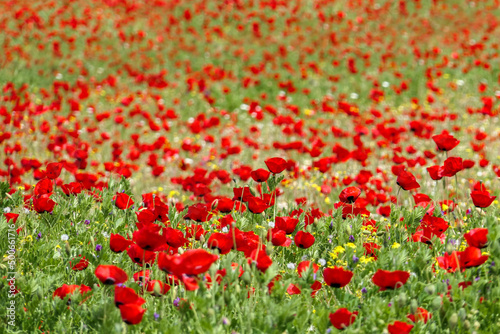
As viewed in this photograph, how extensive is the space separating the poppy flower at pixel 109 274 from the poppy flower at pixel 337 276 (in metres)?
0.81

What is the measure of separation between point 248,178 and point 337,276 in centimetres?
221

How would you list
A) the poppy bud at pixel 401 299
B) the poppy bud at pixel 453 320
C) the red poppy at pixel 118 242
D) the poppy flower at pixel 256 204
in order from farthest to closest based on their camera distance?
the poppy flower at pixel 256 204 → the red poppy at pixel 118 242 → the poppy bud at pixel 401 299 → the poppy bud at pixel 453 320

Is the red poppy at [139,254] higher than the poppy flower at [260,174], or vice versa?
the red poppy at [139,254]

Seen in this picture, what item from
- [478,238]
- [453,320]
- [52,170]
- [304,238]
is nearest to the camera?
[453,320]

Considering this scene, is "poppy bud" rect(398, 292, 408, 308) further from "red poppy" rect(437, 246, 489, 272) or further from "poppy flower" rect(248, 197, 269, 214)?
"poppy flower" rect(248, 197, 269, 214)

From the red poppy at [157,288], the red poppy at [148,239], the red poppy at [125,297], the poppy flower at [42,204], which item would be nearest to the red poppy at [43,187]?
the poppy flower at [42,204]

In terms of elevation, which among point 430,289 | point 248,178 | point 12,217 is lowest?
point 248,178

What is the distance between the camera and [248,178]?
4.22m

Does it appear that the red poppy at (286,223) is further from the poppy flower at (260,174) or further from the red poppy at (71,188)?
the red poppy at (71,188)

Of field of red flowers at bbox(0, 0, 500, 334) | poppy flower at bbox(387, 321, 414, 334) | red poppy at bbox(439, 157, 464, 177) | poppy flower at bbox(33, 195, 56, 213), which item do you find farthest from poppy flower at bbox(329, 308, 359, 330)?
poppy flower at bbox(33, 195, 56, 213)

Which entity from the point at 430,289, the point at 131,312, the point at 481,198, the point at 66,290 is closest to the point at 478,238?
→ the point at 430,289

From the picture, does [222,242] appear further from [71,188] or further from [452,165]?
[71,188]

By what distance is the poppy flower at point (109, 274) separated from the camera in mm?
1930

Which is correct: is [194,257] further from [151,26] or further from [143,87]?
[151,26]
